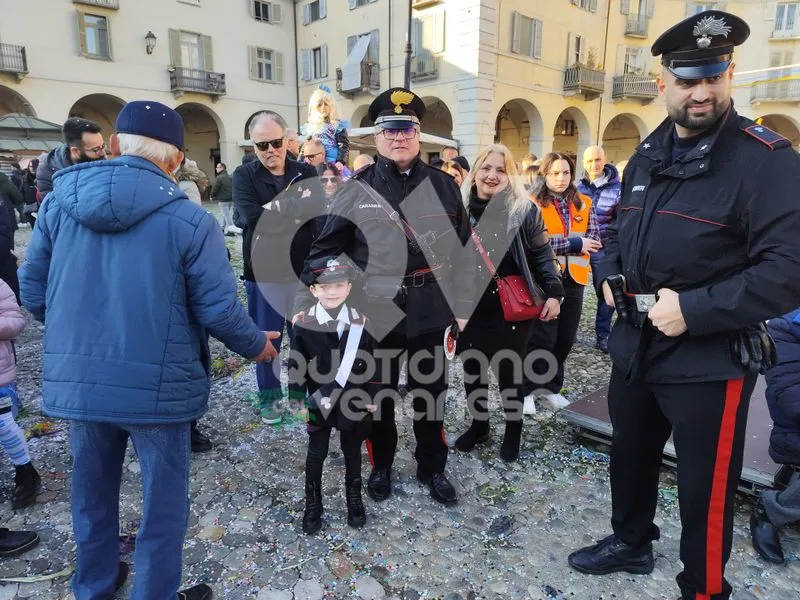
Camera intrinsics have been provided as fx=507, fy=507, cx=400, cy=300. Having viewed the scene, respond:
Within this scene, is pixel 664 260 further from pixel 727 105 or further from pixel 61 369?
pixel 61 369

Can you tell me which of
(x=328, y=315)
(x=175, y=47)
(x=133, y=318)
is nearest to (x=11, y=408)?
(x=133, y=318)

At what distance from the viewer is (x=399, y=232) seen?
2.64 m

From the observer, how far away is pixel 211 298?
1.91 m

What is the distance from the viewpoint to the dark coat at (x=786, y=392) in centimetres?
242

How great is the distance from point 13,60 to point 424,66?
14902 millimetres

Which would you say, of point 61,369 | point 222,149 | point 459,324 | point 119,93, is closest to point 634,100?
point 222,149

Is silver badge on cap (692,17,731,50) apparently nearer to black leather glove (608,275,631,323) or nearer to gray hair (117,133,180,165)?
black leather glove (608,275,631,323)

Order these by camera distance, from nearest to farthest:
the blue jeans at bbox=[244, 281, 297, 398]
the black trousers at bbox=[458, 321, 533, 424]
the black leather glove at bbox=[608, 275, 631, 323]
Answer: the black leather glove at bbox=[608, 275, 631, 323] < the black trousers at bbox=[458, 321, 533, 424] < the blue jeans at bbox=[244, 281, 297, 398]

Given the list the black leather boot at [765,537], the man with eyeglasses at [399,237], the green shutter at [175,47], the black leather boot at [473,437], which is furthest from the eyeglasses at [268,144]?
the green shutter at [175,47]

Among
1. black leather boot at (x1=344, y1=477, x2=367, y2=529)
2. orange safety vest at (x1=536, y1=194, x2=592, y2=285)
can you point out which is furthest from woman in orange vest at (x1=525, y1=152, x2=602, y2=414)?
black leather boot at (x1=344, y1=477, x2=367, y2=529)

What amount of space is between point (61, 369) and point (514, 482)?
250 cm

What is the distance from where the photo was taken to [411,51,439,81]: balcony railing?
19.5 metres

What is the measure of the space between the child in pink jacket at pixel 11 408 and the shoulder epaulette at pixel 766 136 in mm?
3428

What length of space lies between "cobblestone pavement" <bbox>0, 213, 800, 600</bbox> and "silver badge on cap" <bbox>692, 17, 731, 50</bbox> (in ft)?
7.41
